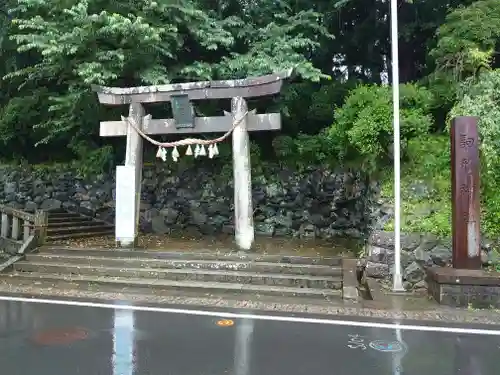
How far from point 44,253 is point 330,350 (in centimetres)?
787

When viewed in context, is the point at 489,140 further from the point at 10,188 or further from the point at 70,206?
the point at 10,188

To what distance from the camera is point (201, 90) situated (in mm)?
10961

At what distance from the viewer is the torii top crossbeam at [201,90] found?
412 inches

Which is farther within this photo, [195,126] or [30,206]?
[30,206]

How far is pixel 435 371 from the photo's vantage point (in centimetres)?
460

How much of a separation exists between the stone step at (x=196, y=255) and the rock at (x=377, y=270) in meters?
0.67

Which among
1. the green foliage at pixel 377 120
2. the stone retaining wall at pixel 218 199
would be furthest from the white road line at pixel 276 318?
the stone retaining wall at pixel 218 199

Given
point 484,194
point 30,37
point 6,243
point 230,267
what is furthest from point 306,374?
point 30,37

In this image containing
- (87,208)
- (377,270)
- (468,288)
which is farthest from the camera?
(87,208)

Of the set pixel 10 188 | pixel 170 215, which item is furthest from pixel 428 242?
pixel 10 188

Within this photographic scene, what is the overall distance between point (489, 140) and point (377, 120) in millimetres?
2107

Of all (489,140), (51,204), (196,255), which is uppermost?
(489,140)

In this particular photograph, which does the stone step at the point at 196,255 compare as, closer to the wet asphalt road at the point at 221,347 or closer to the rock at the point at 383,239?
the rock at the point at 383,239

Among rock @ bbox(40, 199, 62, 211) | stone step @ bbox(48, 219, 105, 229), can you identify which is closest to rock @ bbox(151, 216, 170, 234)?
stone step @ bbox(48, 219, 105, 229)
